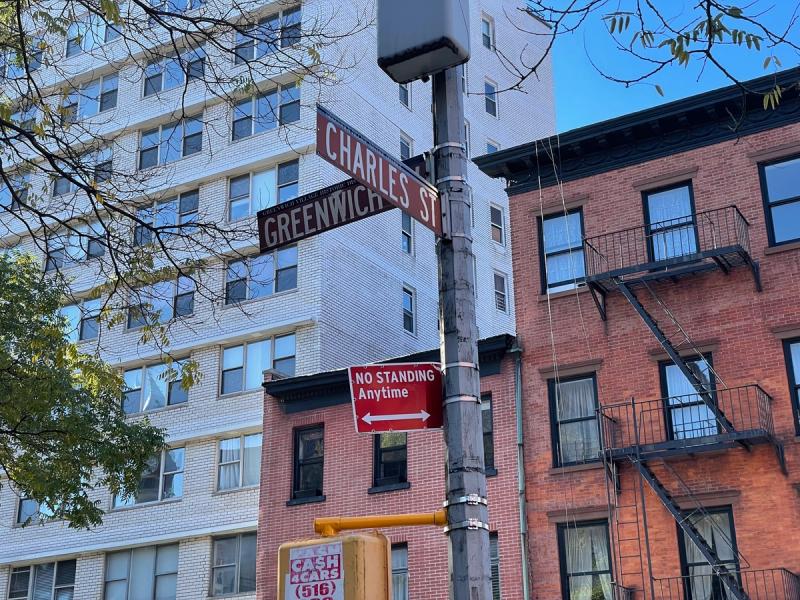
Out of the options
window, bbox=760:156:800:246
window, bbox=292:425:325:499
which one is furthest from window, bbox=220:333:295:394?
window, bbox=760:156:800:246

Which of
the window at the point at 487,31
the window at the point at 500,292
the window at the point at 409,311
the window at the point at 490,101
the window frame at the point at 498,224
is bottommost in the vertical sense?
the window at the point at 409,311

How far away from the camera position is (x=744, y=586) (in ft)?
69.8

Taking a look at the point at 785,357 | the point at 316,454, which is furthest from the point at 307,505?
the point at 785,357

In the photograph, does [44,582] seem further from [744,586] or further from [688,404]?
[744,586]

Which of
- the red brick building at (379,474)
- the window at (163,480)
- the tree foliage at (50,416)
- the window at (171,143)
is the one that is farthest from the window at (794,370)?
the window at (171,143)

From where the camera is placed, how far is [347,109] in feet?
116

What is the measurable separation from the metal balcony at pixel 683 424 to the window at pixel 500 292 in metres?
17.9

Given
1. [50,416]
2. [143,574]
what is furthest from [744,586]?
[143,574]

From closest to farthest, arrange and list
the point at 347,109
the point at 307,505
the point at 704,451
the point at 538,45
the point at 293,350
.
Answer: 1. the point at 704,451
2. the point at 307,505
3. the point at 293,350
4. the point at 347,109
5. the point at 538,45

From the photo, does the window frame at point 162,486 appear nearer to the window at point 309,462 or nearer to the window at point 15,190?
the window at point 309,462

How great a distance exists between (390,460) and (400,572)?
8.76 ft

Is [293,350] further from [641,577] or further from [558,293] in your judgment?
[641,577]

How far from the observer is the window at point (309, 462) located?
91.4 ft

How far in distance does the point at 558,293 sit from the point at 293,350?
10152mm
